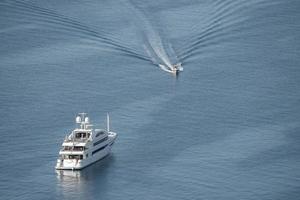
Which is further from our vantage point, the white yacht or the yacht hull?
the white yacht

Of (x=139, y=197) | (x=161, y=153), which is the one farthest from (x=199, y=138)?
(x=139, y=197)

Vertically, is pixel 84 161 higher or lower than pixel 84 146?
lower

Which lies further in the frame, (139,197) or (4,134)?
(4,134)

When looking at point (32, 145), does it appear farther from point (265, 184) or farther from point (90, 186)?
point (265, 184)

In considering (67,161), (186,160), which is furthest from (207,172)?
(67,161)

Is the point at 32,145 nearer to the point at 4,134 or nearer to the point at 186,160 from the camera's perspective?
the point at 4,134

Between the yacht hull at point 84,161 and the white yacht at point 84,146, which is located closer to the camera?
the yacht hull at point 84,161
